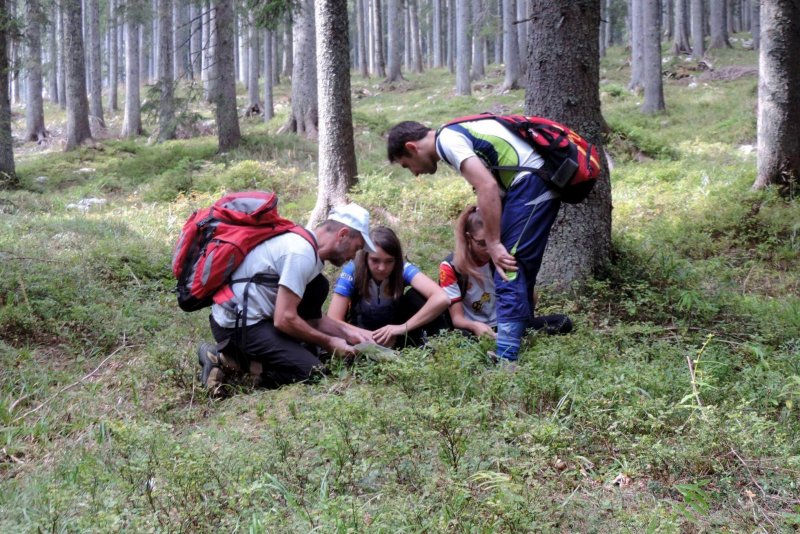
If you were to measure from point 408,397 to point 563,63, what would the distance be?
333 cm

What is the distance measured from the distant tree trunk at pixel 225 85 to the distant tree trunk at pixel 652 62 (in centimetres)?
987

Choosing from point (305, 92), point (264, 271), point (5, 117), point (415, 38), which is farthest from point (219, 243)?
point (415, 38)

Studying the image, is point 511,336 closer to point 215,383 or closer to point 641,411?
point 641,411

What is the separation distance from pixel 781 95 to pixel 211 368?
6899 mm

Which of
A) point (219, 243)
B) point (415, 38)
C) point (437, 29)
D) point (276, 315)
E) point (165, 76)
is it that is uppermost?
point (437, 29)

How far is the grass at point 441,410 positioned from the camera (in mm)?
2717

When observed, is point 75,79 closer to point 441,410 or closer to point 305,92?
point 305,92

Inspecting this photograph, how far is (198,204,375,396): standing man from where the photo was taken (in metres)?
4.59

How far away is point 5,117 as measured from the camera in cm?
1233

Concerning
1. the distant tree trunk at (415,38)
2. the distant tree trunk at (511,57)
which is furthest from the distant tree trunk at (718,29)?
the distant tree trunk at (415,38)

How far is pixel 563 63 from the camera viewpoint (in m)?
5.73

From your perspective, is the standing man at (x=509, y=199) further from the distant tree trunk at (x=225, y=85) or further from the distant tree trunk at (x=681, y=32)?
the distant tree trunk at (x=681, y=32)

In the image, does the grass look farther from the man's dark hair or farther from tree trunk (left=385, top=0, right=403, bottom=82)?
tree trunk (left=385, top=0, right=403, bottom=82)

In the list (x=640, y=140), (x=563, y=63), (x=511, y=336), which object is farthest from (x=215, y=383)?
(x=640, y=140)
